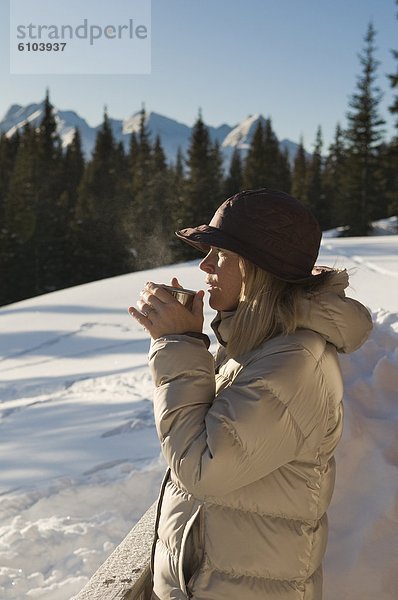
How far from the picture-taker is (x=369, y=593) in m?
2.00

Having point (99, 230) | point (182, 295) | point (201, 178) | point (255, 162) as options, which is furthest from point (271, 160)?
point (182, 295)

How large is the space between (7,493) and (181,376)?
2.66 metres

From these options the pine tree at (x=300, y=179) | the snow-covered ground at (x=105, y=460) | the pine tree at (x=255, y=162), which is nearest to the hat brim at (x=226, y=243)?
the snow-covered ground at (x=105, y=460)

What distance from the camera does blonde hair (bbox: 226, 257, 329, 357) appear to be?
133cm

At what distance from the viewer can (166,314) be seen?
1.33m

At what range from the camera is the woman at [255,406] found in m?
1.21


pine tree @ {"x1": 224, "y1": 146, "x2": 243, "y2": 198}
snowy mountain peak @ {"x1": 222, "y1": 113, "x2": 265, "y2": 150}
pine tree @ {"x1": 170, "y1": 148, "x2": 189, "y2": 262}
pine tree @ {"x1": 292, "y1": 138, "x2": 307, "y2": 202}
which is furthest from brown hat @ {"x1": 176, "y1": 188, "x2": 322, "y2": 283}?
snowy mountain peak @ {"x1": 222, "y1": 113, "x2": 265, "y2": 150}

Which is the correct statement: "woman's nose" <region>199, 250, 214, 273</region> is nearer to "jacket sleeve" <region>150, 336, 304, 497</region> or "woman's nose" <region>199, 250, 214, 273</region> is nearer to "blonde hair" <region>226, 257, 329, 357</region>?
"blonde hair" <region>226, 257, 329, 357</region>

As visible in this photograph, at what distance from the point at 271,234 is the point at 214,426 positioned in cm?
41

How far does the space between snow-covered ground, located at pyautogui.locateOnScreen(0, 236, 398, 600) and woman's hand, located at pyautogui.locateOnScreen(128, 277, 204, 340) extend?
0.61 metres

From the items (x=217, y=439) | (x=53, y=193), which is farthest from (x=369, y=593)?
(x=53, y=193)

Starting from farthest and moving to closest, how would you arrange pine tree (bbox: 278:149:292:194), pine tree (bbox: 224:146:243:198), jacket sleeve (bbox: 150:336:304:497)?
pine tree (bbox: 224:146:243:198) → pine tree (bbox: 278:149:292:194) → jacket sleeve (bbox: 150:336:304:497)

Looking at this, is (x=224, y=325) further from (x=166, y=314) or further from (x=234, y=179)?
(x=234, y=179)

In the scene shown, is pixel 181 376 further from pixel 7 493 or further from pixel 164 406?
pixel 7 493
